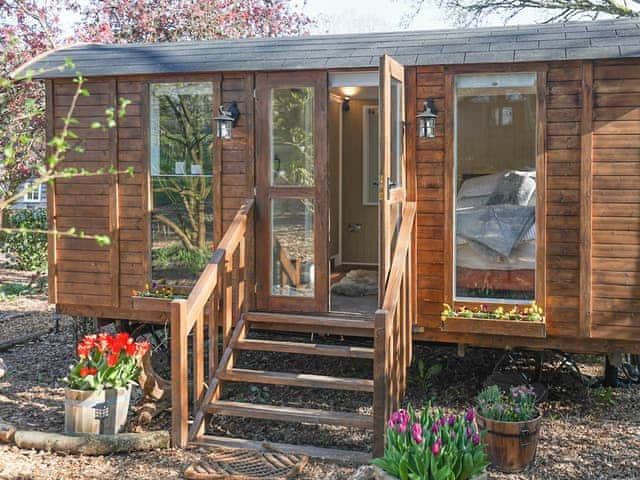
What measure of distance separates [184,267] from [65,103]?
6.37 ft

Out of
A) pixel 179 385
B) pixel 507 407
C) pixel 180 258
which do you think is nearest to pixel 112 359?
pixel 179 385

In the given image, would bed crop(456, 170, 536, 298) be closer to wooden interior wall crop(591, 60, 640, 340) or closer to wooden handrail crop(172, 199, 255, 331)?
wooden interior wall crop(591, 60, 640, 340)

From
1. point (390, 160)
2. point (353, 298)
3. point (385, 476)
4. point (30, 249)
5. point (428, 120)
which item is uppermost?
point (428, 120)

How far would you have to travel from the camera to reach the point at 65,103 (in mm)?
7332

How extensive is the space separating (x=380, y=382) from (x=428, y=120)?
7.13ft

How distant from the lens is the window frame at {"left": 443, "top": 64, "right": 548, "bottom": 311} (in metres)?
6.10

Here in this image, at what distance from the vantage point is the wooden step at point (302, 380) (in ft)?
18.8

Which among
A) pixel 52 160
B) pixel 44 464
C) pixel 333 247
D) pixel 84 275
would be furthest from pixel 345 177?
pixel 52 160

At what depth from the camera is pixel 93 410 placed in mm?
5719

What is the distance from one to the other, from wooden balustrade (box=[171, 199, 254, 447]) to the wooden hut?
0.05 ft

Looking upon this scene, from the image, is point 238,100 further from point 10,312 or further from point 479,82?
point 10,312

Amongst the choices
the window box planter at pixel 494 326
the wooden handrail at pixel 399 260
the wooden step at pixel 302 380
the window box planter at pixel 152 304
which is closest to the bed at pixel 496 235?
the window box planter at pixel 494 326

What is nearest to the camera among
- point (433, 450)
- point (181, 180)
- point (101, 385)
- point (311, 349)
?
point (433, 450)

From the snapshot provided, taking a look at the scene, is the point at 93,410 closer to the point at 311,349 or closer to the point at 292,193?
the point at 311,349
